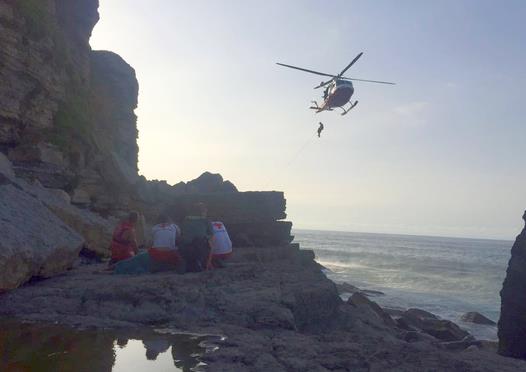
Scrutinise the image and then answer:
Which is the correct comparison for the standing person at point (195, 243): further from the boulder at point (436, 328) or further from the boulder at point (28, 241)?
the boulder at point (436, 328)

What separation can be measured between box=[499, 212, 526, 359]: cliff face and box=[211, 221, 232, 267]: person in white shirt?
841 cm

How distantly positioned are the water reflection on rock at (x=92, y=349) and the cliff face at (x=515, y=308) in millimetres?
10495

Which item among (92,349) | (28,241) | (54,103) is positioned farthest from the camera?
(54,103)

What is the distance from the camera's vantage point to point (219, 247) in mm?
11133

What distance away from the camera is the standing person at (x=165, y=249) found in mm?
10680

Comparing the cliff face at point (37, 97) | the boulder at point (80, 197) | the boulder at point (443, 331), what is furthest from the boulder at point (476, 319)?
the cliff face at point (37, 97)

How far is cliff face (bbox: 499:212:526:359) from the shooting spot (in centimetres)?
1304

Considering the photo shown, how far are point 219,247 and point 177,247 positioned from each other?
0.99 m

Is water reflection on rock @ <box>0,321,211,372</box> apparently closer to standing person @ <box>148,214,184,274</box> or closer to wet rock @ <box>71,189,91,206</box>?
standing person @ <box>148,214,184,274</box>

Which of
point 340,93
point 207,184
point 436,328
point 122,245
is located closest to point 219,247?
point 122,245

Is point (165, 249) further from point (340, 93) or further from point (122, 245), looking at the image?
point (340, 93)

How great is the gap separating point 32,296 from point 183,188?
22.9 metres

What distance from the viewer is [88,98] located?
922 inches

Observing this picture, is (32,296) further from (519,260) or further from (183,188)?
(183,188)
